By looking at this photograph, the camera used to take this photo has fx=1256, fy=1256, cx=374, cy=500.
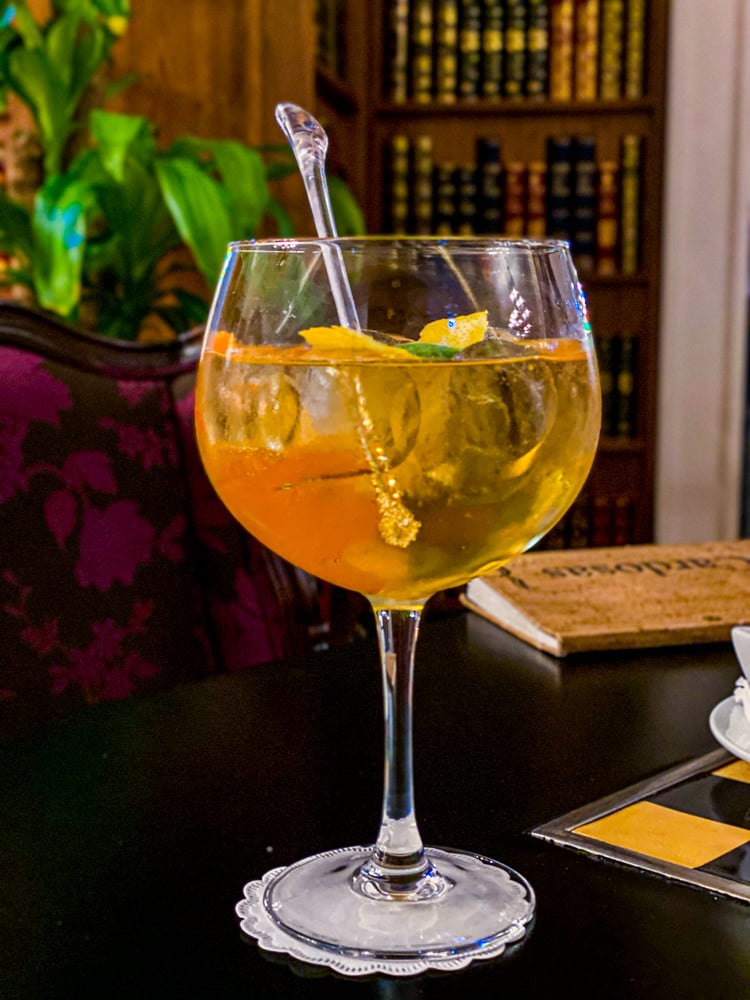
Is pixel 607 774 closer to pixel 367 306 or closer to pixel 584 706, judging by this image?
pixel 584 706

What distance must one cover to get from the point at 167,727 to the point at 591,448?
340 mm

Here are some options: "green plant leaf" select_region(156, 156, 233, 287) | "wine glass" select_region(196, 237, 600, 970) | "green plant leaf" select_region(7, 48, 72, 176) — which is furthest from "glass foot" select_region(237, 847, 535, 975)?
"green plant leaf" select_region(7, 48, 72, 176)

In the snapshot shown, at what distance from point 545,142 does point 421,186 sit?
385mm

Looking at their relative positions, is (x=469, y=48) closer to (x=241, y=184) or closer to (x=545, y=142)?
(x=545, y=142)

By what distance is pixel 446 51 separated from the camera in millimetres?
3543

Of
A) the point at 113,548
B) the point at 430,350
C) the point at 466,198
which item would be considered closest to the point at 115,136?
the point at 113,548

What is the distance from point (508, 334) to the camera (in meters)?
0.47

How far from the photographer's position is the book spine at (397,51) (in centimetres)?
351

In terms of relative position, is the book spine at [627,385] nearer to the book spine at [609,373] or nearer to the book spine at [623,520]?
the book spine at [609,373]

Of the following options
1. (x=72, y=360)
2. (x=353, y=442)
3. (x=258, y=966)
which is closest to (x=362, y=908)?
(x=258, y=966)

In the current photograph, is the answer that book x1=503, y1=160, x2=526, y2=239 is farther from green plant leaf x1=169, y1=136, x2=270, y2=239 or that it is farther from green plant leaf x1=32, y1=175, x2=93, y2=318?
green plant leaf x1=32, y1=175, x2=93, y2=318

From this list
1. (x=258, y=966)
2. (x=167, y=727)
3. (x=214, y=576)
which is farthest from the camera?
(x=214, y=576)

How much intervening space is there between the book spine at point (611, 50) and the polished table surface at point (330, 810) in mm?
2928

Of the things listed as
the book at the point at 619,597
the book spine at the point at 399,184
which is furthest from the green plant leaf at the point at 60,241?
the book spine at the point at 399,184
